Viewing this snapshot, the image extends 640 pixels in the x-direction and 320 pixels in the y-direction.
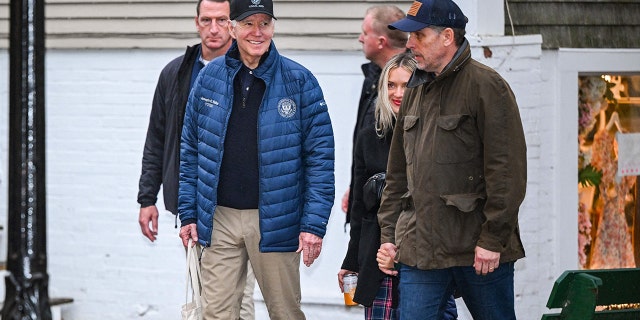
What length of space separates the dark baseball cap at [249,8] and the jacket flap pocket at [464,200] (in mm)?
1518

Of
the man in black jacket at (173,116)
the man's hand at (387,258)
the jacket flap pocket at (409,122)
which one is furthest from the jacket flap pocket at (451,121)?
the man in black jacket at (173,116)

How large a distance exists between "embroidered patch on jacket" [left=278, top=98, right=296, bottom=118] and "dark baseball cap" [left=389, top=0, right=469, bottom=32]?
0.88 metres

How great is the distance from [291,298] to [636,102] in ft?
12.2

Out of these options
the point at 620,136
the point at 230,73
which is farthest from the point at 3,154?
the point at 620,136

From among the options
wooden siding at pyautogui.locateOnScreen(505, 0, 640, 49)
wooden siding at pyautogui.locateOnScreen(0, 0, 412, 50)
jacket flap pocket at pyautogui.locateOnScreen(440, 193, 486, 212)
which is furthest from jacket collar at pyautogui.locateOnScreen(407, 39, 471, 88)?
wooden siding at pyautogui.locateOnScreen(0, 0, 412, 50)

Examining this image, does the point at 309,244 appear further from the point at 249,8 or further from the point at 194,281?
the point at 249,8

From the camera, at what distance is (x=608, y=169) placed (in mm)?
9188

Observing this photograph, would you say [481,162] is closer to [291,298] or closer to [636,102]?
[291,298]

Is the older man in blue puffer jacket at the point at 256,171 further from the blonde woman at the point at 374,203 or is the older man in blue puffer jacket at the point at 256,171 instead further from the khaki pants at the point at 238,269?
the blonde woman at the point at 374,203

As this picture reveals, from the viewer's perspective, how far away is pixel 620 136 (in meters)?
9.18

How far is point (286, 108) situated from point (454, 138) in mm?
1122

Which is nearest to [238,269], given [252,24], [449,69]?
[252,24]

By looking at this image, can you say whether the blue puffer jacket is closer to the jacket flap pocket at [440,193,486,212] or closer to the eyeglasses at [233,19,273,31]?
the eyeglasses at [233,19,273,31]

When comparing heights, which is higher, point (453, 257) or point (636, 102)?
point (636, 102)
